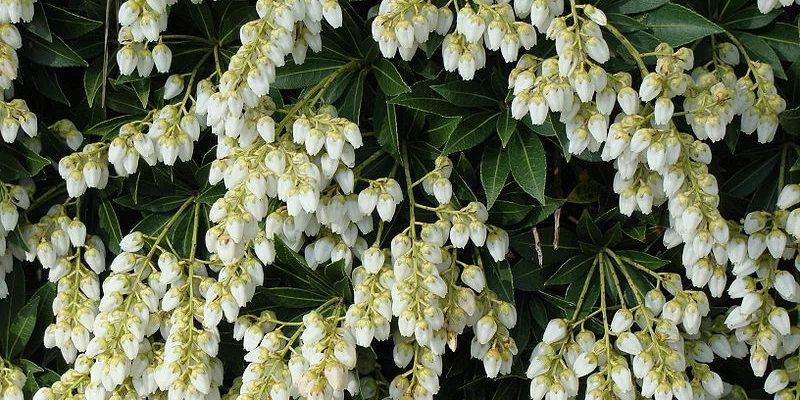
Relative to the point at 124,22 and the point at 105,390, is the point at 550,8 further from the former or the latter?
the point at 105,390

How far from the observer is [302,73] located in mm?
2379

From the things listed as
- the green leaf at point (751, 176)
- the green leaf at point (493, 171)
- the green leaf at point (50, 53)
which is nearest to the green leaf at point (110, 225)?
the green leaf at point (50, 53)

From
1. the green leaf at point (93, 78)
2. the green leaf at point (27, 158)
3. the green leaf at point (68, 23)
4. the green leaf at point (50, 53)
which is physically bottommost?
the green leaf at point (27, 158)

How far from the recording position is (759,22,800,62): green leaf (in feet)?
7.89

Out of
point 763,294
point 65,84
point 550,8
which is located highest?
point 550,8

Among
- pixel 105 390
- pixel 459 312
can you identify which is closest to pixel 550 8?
pixel 459 312

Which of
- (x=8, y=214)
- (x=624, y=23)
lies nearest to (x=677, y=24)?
(x=624, y=23)

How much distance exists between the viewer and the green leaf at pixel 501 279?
2.38 meters

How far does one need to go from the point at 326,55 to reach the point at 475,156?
1.40ft

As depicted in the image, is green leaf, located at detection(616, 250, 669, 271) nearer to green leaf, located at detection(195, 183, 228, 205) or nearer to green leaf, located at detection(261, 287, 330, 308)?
green leaf, located at detection(261, 287, 330, 308)

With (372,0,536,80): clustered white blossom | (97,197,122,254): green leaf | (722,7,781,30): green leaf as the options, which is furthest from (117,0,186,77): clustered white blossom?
(722,7,781,30): green leaf

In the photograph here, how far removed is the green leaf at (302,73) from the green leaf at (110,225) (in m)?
0.56

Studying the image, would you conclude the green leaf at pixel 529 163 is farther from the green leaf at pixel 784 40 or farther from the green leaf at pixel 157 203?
the green leaf at pixel 157 203

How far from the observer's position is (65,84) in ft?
8.90
